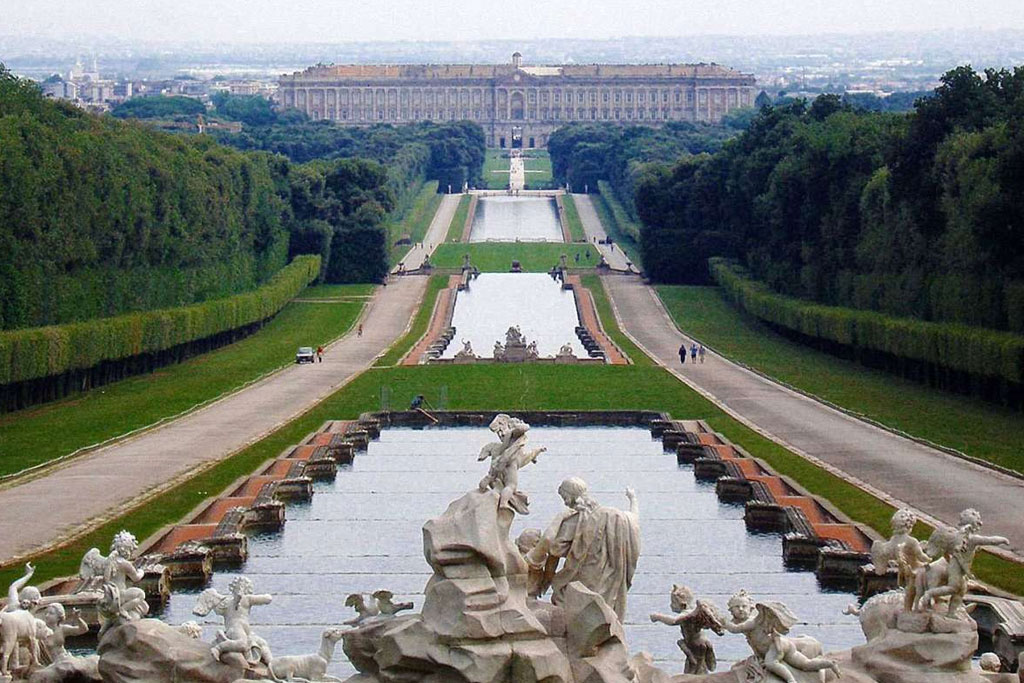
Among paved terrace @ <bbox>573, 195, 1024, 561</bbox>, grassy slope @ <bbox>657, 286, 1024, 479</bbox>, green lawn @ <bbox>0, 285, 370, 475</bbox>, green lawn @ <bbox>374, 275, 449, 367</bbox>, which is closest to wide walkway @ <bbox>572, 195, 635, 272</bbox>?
green lawn @ <bbox>374, 275, 449, 367</bbox>

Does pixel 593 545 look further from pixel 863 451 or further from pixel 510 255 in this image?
pixel 510 255

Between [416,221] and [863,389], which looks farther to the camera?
[416,221]

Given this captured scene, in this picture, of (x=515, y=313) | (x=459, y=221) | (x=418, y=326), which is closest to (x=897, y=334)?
(x=418, y=326)

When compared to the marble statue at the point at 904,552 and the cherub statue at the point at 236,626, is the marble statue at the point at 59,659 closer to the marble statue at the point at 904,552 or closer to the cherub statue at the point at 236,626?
the cherub statue at the point at 236,626

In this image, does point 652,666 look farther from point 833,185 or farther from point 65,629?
point 833,185

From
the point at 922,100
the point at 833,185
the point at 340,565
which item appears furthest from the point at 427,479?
the point at 833,185

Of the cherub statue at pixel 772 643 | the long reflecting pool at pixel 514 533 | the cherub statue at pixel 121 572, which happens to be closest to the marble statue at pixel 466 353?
the long reflecting pool at pixel 514 533

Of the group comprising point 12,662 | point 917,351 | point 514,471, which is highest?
point 514,471
